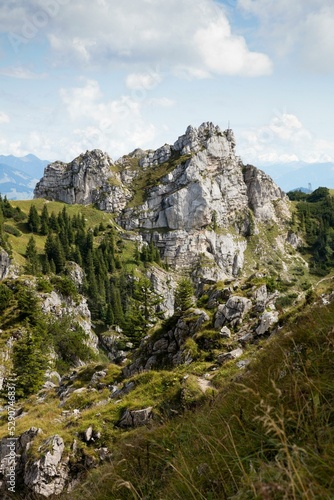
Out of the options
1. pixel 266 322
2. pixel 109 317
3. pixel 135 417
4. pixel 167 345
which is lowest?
pixel 109 317

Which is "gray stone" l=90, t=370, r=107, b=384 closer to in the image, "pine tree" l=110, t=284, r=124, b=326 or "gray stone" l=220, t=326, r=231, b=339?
"gray stone" l=220, t=326, r=231, b=339

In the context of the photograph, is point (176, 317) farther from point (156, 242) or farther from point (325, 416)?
point (156, 242)

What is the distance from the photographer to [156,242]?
192 meters

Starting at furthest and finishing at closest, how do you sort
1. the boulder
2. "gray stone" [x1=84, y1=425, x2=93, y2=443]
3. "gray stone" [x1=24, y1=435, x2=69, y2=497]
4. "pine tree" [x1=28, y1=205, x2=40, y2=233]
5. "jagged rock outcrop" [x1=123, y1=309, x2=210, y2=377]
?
"pine tree" [x1=28, y1=205, x2=40, y2=233] → "jagged rock outcrop" [x1=123, y1=309, x2=210, y2=377] → the boulder → "gray stone" [x1=84, y1=425, x2=93, y2=443] → "gray stone" [x1=24, y1=435, x2=69, y2=497]

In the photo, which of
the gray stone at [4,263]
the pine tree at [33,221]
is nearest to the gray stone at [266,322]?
the gray stone at [4,263]

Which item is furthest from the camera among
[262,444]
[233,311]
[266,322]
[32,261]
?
[32,261]

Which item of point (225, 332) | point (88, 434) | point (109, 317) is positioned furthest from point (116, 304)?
point (88, 434)

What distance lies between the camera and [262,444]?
407 centimetres

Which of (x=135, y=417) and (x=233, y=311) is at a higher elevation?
(x=233, y=311)

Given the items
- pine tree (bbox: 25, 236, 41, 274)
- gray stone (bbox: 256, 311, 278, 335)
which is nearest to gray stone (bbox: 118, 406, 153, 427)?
gray stone (bbox: 256, 311, 278, 335)

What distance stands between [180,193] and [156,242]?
31.1 metres

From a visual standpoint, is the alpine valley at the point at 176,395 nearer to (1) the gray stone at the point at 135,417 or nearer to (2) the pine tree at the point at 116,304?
(1) the gray stone at the point at 135,417

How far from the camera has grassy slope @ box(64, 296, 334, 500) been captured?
301 cm

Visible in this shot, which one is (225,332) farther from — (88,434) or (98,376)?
(98,376)
